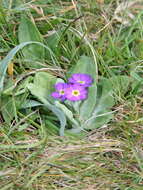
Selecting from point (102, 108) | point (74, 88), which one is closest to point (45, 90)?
point (74, 88)

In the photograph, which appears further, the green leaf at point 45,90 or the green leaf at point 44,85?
the green leaf at point 44,85

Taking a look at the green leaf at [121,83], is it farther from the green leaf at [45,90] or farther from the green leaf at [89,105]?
the green leaf at [45,90]

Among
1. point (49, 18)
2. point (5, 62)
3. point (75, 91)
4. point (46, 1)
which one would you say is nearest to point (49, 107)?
point (75, 91)

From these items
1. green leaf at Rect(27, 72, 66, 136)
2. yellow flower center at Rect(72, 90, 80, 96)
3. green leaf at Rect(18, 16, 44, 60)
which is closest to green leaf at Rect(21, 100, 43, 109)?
green leaf at Rect(27, 72, 66, 136)

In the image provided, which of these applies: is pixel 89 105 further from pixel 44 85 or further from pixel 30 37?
pixel 30 37

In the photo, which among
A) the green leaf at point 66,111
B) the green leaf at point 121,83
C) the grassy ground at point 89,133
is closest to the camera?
the grassy ground at point 89,133

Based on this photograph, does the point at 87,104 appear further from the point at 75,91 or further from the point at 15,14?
the point at 15,14

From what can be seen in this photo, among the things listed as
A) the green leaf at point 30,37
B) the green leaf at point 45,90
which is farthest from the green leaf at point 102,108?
the green leaf at point 30,37

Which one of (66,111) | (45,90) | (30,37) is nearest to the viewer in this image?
(66,111)
